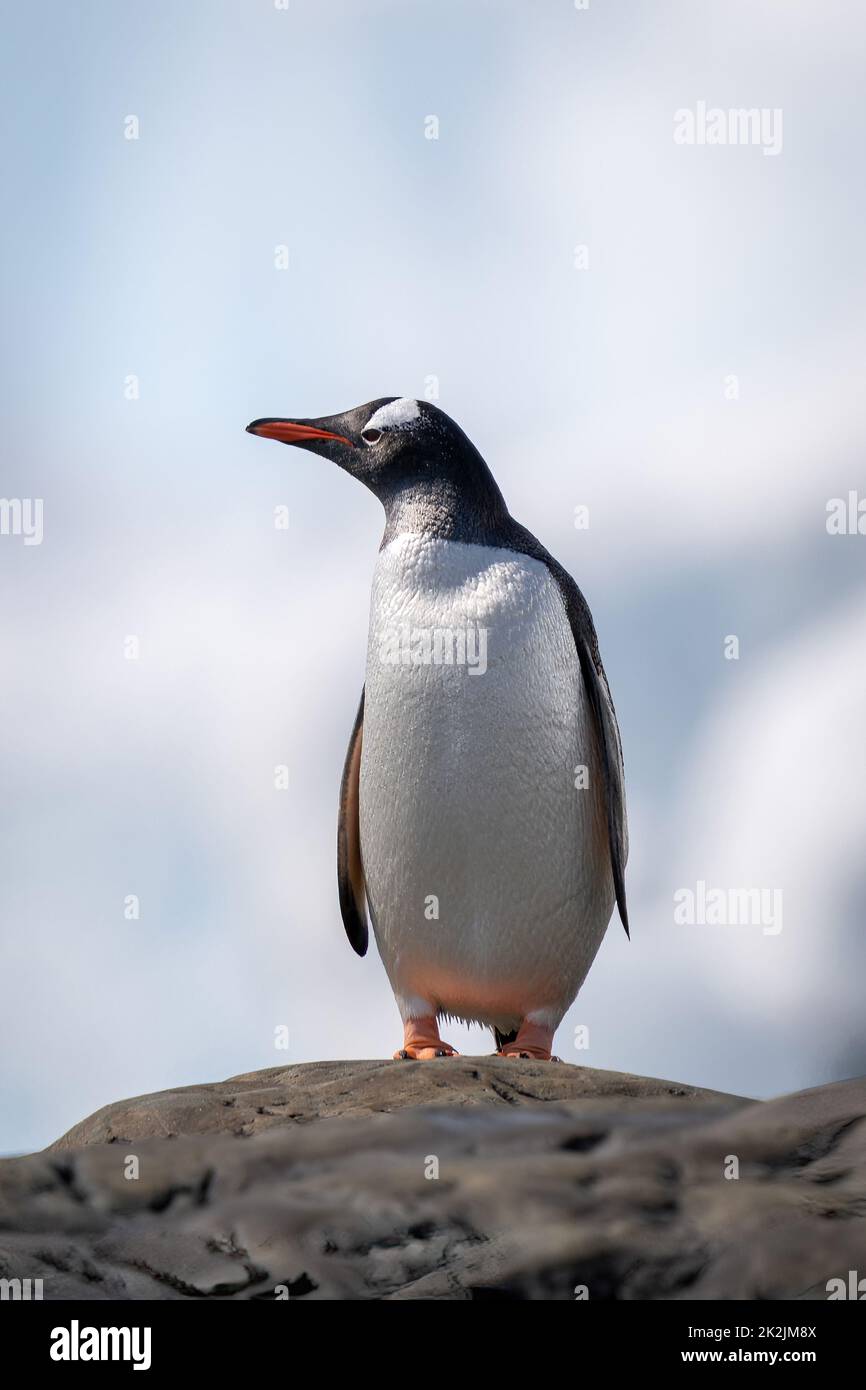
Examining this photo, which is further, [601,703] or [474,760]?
[601,703]

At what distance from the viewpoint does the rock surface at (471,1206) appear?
1972 mm

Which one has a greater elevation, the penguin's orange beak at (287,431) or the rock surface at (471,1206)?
the penguin's orange beak at (287,431)

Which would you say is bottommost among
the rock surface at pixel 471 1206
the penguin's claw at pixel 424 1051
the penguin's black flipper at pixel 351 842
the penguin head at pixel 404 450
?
the penguin's claw at pixel 424 1051

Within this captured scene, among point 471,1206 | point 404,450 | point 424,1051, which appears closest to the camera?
point 471,1206

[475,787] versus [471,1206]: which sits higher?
[475,787]

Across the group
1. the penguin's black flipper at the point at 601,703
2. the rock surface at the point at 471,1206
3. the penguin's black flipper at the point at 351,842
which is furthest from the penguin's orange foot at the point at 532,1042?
the rock surface at the point at 471,1206

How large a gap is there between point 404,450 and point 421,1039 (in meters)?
1.68

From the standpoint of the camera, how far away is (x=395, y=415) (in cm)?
417

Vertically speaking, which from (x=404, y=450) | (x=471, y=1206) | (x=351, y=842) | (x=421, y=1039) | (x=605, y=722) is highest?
(x=404, y=450)

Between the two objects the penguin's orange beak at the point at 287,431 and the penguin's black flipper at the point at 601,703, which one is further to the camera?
the penguin's orange beak at the point at 287,431

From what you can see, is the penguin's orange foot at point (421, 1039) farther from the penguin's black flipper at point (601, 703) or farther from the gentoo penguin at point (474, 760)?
the penguin's black flipper at point (601, 703)

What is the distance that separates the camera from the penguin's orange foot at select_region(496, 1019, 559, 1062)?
12.7 feet

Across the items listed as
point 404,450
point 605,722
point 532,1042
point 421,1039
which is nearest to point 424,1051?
point 421,1039

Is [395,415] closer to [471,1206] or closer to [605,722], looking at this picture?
[605,722]
